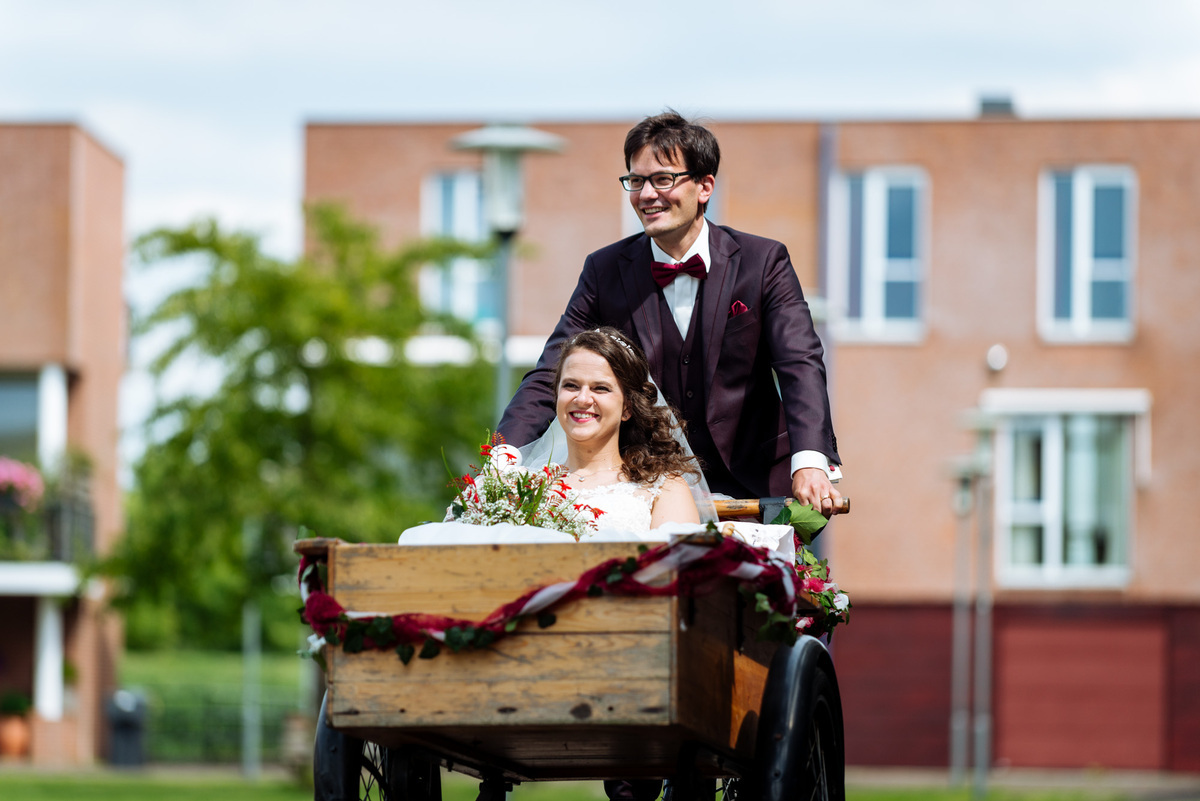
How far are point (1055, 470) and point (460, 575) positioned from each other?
2770cm

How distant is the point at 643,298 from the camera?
6.04 m

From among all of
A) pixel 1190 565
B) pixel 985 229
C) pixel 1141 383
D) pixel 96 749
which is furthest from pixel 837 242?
pixel 96 749

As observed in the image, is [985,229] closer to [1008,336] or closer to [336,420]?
[1008,336]

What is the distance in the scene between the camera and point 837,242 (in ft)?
103

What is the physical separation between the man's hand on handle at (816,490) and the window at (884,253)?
85.6ft

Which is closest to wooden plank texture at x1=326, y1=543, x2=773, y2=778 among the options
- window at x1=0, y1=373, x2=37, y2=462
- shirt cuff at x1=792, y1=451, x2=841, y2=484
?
shirt cuff at x1=792, y1=451, x2=841, y2=484

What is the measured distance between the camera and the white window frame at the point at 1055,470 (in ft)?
101

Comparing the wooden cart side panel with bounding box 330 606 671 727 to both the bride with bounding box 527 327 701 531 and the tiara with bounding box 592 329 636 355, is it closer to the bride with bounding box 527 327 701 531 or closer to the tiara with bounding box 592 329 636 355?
the bride with bounding box 527 327 701 531

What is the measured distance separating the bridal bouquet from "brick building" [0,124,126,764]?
88.1ft

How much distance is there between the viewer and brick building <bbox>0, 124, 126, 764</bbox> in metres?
31.1

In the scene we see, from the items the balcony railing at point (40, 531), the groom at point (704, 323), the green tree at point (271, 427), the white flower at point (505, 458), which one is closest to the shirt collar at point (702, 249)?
the groom at point (704, 323)

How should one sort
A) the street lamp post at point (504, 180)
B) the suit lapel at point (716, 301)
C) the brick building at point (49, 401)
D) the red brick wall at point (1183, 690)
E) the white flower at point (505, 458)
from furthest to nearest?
the brick building at point (49, 401) < the red brick wall at point (1183, 690) < the street lamp post at point (504, 180) < the suit lapel at point (716, 301) < the white flower at point (505, 458)

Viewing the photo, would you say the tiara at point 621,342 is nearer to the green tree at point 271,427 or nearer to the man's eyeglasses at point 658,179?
the man's eyeglasses at point 658,179

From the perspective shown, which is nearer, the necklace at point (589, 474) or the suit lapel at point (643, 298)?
the necklace at point (589, 474)
